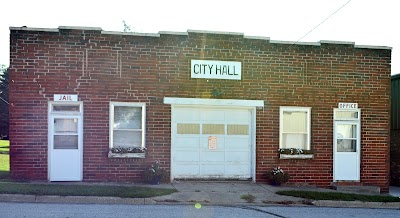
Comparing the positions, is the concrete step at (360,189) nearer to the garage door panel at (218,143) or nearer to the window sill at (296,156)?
the window sill at (296,156)

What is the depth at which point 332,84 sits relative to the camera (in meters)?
14.5

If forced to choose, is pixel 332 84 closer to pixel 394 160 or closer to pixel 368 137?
pixel 368 137

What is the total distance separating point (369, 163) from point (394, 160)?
4.18 m

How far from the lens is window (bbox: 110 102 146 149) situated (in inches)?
527

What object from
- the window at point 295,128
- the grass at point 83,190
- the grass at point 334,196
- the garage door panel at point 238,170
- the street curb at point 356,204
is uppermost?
the window at point 295,128

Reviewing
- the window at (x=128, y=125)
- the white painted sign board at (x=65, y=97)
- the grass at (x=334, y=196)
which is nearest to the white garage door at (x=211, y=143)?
the window at (x=128, y=125)

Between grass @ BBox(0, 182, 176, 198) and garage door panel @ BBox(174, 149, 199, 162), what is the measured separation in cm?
194

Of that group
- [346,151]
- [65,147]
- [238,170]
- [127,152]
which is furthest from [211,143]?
[346,151]

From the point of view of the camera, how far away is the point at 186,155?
13852 millimetres

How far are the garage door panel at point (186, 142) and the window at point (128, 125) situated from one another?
1.09 meters

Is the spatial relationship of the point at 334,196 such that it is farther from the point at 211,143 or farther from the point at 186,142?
the point at 186,142

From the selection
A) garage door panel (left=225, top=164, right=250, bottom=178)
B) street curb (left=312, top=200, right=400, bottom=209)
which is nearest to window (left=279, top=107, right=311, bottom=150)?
garage door panel (left=225, top=164, right=250, bottom=178)

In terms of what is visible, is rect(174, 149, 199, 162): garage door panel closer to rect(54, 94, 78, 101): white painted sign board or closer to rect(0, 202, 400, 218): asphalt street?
rect(0, 202, 400, 218): asphalt street

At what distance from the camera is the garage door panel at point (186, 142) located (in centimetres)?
1377
